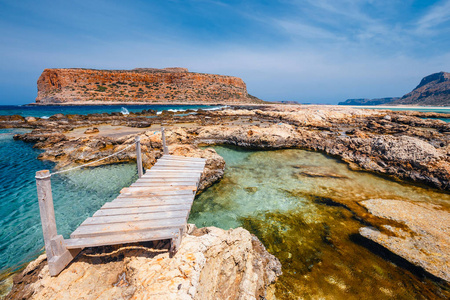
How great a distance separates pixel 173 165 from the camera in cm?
699

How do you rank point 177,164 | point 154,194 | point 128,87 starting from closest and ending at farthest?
point 154,194 < point 177,164 < point 128,87

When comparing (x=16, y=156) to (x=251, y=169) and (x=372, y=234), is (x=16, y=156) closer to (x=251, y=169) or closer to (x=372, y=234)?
(x=251, y=169)

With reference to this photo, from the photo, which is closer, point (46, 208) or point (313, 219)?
point (46, 208)

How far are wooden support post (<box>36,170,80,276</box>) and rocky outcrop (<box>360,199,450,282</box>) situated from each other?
6.75 meters

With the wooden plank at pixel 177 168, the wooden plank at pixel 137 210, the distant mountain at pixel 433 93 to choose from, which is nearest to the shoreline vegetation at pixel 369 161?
the wooden plank at pixel 137 210

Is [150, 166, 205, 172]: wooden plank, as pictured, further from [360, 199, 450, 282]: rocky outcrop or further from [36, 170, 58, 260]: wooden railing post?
[360, 199, 450, 282]: rocky outcrop

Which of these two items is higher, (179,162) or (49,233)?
(49,233)

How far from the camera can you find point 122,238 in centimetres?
319

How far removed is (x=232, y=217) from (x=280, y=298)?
2.85m

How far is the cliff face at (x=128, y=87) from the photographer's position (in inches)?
2694

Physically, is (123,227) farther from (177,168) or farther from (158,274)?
(177,168)

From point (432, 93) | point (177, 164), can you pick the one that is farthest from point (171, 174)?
point (432, 93)

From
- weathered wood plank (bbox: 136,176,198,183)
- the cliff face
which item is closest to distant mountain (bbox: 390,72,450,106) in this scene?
the cliff face

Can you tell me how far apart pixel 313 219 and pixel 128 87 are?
280 ft
